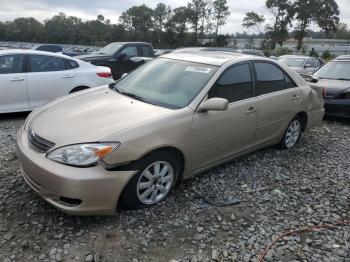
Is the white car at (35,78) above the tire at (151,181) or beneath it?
above

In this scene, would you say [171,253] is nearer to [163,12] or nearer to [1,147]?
[1,147]

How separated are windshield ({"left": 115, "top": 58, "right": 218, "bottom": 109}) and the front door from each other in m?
0.20

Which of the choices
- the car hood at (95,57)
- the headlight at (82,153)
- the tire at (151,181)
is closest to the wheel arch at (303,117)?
the tire at (151,181)

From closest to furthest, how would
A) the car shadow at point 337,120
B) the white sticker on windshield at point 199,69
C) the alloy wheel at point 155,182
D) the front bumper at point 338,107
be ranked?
the alloy wheel at point 155,182 → the white sticker on windshield at point 199,69 → the front bumper at point 338,107 → the car shadow at point 337,120

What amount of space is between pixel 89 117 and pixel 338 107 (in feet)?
19.2

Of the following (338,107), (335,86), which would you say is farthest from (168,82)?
(335,86)

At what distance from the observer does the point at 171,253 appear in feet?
9.98

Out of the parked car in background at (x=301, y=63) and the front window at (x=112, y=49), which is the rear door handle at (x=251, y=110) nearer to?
the front window at (x=112, y=49)

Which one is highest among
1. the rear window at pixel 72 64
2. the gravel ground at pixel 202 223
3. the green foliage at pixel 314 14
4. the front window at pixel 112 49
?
the green foliage at pixel 314 14

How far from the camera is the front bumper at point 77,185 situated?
9.89 feet

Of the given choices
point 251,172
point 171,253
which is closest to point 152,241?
point 171,253

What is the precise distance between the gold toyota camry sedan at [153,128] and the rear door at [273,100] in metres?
0.02

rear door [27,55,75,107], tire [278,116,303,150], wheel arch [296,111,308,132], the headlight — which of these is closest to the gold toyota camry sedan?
the headlight

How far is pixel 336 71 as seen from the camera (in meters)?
8.53
